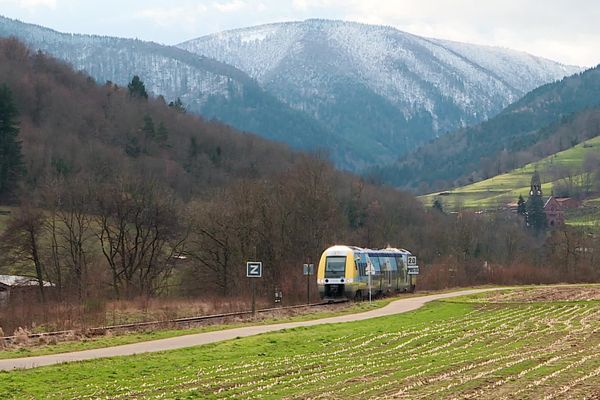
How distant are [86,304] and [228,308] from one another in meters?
7.91

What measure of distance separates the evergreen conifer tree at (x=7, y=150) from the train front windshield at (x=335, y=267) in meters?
53.8

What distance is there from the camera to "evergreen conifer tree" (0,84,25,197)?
95.5m

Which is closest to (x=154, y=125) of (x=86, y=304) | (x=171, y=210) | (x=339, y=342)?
(x=171, y=210)

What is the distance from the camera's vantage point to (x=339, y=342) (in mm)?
26828

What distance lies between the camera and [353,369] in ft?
66.8

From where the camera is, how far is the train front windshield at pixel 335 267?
53500 millimetres

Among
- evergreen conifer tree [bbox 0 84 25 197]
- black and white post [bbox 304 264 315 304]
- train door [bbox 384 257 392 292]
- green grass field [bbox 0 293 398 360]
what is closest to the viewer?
green grass field [bbox 0 293 398 360]

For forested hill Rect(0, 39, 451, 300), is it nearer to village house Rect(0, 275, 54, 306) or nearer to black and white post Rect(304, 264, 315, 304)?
village house Rect(0, 275, 54, 306)

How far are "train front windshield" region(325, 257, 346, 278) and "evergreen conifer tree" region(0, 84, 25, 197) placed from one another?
177 ft

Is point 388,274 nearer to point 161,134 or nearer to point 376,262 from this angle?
point 376,262

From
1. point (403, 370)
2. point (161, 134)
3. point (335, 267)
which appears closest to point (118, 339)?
point (403, 370)

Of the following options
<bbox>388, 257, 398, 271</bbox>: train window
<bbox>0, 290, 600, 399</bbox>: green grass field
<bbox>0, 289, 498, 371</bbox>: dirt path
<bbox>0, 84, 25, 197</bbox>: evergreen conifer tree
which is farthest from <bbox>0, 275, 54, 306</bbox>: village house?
<bbox>0, 84, 25, 197</bbox>: evergreen conifer tree

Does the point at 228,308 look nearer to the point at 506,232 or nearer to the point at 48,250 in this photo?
the point at 48,250

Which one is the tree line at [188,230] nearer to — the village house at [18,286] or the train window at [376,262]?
the village house at [18,286]
